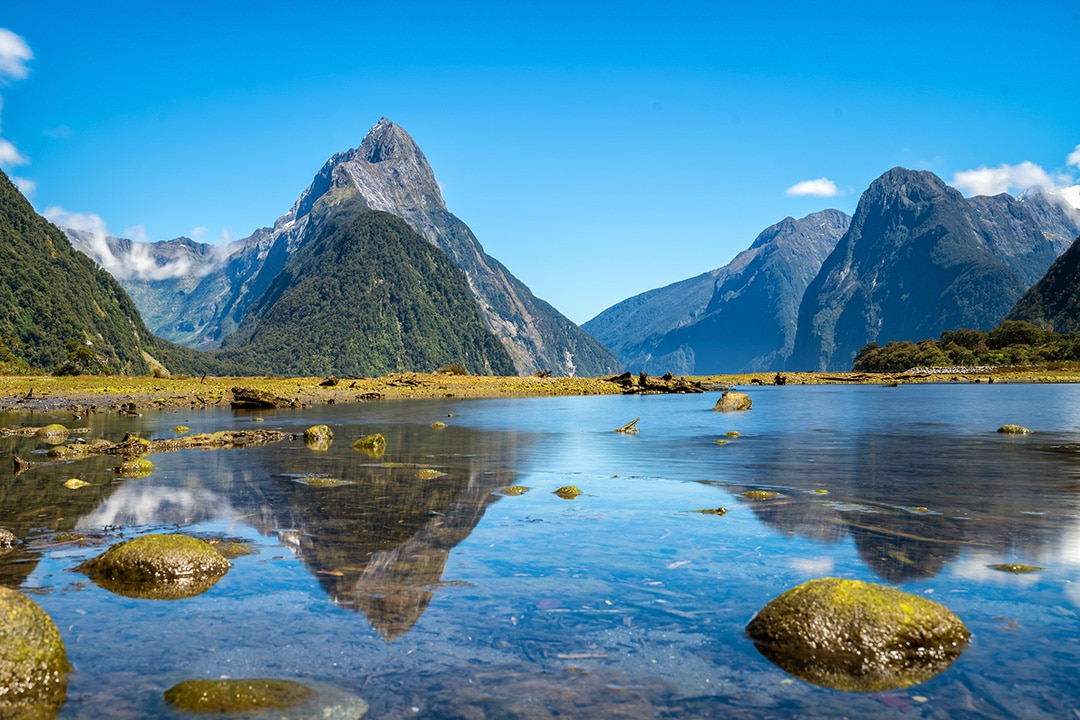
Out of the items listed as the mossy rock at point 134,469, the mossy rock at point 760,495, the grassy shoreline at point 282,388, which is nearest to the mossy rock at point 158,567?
the mossy rock at point 134,469

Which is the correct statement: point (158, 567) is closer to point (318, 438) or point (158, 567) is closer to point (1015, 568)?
point (1015, 568)

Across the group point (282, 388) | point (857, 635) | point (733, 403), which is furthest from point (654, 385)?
point (857, 635)

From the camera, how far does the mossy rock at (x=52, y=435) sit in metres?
37.8

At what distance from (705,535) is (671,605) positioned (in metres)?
5.23

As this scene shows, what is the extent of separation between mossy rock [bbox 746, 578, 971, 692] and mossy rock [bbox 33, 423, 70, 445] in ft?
124

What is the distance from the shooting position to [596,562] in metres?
14.7

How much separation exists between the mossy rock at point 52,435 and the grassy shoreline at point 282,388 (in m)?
24.3

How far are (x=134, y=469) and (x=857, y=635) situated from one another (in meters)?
25.1

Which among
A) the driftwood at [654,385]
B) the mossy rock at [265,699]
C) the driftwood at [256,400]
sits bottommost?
the mossy rock at [265,699]

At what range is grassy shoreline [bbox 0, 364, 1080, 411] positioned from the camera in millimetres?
74688

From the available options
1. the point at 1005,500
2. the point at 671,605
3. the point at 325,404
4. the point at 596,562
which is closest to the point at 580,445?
the point at 1005,500

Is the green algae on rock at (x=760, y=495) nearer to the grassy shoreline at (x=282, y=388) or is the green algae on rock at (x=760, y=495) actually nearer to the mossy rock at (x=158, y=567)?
the mossy rock at (x=158, y=567)

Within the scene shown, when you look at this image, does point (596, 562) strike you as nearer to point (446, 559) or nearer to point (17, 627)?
point (446, 559)

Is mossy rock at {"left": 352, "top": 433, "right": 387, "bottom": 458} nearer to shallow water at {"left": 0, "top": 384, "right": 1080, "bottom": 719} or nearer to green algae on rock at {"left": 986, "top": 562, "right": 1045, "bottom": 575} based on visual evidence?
shallow water at {"left": 0, "top": 384, "right": 1080, "bottom": 719}
